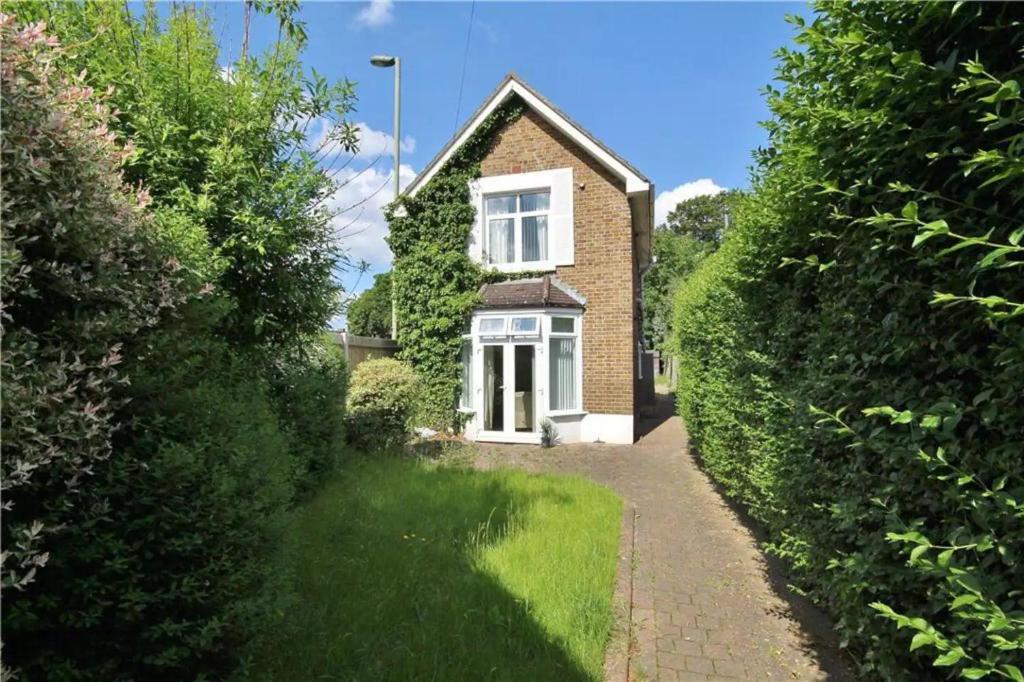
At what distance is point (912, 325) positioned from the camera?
206 cm

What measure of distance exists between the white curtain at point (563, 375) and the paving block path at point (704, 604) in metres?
4.39

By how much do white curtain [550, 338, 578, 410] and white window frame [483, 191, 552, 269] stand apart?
213cm

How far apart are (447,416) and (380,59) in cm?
947

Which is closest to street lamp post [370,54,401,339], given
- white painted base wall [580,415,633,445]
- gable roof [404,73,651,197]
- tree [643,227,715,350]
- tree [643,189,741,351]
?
gable roof [404,73,651,197]

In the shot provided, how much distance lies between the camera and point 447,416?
1269 centimetres

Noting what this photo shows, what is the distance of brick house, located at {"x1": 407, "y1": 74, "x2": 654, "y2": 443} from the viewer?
1198 cm

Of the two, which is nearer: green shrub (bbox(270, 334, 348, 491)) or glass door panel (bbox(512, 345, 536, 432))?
green shrub (bbox(270, 334, 348, 491))

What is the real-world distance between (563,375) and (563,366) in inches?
8.4

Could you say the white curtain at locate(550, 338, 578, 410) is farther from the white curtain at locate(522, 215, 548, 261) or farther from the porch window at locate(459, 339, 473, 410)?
the white curtain at locate(522, 215, 548, 261)

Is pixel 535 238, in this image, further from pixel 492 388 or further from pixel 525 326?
pixel 492 388

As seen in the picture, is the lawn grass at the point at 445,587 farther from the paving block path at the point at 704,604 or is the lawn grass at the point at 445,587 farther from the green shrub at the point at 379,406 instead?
the green shrub at the point at 379,406

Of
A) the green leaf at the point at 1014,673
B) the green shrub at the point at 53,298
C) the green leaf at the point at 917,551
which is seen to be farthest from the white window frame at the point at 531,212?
the green leaf at the point at 1014,673

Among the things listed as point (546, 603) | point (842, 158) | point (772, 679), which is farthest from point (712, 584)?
point (842, 158)

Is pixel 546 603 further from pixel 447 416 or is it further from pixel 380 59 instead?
pixel 380 59
